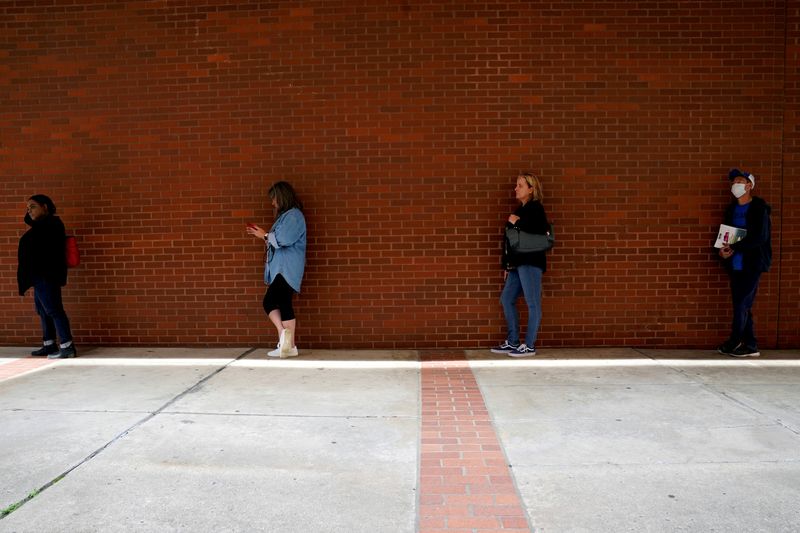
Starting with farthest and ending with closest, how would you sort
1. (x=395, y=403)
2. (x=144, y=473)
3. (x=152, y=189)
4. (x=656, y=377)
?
1. (x=152, y=189)
2. (x=656, y=377)
3. (x=395, y=403)
4. (x=144, y=473)

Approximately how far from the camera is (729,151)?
613cm

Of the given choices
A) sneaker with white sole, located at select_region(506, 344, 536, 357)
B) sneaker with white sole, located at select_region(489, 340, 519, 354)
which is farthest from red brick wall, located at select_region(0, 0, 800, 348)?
sneaker with white sole, located at select_region(506, 344, 536, 357)

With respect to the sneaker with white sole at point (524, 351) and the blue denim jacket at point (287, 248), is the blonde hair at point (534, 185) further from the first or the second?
the blue denim jacket at point (287, 248)

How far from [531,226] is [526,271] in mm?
445

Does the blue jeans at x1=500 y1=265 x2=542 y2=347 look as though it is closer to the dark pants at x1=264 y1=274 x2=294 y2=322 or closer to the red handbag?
the dark pants at x1=264 y1=274 x2=294 y2=322

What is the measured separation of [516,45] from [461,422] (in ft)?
13.2

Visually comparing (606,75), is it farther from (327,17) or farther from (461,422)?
(461,422)

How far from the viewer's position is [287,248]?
230 inches

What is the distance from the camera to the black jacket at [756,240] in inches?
221

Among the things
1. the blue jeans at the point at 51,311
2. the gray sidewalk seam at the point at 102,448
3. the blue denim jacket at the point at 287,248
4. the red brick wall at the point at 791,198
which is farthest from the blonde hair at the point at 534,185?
the blue jeans at the point at 51,311

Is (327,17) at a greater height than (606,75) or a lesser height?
greater

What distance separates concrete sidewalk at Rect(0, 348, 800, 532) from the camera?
2699 millimetres

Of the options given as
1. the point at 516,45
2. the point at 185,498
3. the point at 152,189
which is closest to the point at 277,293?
the point at 152,189

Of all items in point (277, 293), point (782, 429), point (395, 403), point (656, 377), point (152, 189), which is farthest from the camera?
point (152, 189)
